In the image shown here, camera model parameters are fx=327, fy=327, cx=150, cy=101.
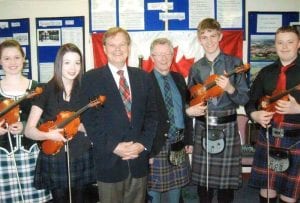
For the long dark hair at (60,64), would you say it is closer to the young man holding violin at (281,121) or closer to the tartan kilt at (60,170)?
the tartan kilt at (60,170)

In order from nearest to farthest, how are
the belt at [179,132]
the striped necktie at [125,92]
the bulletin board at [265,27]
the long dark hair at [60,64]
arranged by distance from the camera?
the striped necktie at [125,92], the long dark hair at [60,64], the belt at [179,132], the bulletin board at [265,27]

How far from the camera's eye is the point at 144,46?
428cm

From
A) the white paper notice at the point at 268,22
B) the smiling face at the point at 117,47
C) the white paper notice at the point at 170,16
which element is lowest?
the smiling face at the point at 117,47

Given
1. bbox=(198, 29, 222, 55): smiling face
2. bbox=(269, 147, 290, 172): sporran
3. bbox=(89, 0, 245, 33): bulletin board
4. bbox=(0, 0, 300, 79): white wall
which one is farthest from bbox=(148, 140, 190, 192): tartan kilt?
bbox=(0, 0, 300, 79): white wall

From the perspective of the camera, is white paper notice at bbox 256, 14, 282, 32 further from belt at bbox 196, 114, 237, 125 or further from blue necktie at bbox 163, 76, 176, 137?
blue necktie at bbox 163, 76, 176, 137

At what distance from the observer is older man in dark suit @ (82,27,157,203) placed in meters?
2.20

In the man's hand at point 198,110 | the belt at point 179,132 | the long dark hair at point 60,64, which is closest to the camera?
the long dark hair at point 60,64

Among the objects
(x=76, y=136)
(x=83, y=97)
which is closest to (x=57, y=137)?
(x=76, y=136)

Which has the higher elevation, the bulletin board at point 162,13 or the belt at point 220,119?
the bulletin board at point 162,13

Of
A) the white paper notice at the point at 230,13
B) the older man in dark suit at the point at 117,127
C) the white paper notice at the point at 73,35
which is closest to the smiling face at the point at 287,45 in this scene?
the older man in dark suit at the point at 117,127

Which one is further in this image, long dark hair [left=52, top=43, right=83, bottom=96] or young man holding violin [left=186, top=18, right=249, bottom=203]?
young man holding violin [left=186, top=18, right=249, bottom=203]

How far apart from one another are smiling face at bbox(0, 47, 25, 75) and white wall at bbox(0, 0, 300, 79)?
1895 mm

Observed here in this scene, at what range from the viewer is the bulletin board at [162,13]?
13.8 feet

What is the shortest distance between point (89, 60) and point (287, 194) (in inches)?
116
